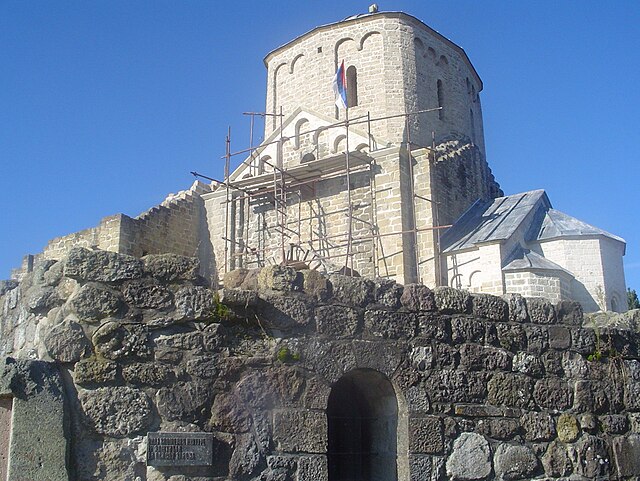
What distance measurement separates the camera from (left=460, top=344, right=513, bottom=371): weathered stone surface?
18.2ft

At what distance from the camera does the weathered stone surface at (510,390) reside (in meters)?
5.57

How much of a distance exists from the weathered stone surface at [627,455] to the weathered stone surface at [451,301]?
1.67 meters

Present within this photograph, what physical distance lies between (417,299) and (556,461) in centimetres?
165

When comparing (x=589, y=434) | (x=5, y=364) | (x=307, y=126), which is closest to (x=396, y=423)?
(x=589, y=434)

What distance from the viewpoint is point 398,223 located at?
20.2 meters

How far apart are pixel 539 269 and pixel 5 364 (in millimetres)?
16041

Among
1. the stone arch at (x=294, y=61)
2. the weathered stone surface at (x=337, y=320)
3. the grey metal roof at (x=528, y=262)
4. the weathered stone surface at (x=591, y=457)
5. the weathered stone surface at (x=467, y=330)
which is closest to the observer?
the weathered stone surface at (x=337, y=320)

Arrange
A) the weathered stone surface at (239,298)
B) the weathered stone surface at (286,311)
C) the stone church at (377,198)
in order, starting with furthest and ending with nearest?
the stone church at (377,198), the weathered stone surface at (286,311), the weathered stone surface at (239,298)

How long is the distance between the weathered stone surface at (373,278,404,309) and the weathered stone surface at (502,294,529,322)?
99 cm

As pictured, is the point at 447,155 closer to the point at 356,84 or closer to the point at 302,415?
the point at 356,84

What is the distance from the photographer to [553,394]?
5766 mm

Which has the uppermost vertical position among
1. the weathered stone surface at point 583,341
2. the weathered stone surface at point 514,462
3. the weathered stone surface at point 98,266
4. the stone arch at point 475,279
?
the stone arch at point 475,279

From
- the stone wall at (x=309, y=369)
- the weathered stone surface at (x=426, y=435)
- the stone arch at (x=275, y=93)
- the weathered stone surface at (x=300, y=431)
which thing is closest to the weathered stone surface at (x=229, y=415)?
the stone wall at (x=309, y=369)

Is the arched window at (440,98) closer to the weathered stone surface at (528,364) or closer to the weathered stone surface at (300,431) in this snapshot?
the weathered stone surface at (528,364)
